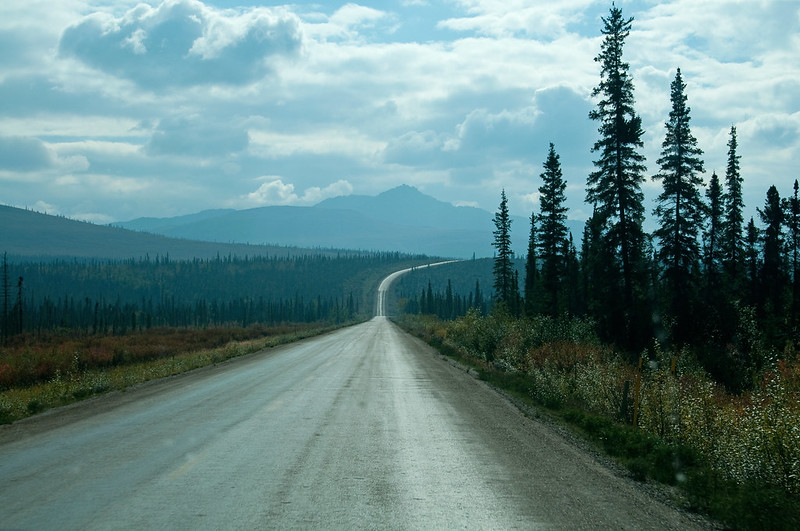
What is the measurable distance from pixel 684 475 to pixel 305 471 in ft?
18.2

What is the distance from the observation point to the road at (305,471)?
252 inches

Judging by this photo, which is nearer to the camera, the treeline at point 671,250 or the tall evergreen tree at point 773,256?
the treeline at point 671,250

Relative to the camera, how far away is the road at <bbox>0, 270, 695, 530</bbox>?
21.0 feet

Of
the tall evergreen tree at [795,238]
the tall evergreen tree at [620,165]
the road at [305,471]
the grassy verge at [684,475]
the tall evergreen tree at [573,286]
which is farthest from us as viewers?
the tall evergreen tree at [573,286]

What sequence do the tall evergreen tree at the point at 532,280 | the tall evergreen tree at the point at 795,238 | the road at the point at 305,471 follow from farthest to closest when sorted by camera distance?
the tall evergreen tree at the point at 532,280
the tall evergreen tree at the point at 795,238
the road at the point at 305,471

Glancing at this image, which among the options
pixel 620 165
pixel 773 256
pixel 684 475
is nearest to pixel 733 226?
pixel 773 256

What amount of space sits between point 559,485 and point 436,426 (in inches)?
177

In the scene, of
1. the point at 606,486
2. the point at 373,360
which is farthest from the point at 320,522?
the point at 373,360

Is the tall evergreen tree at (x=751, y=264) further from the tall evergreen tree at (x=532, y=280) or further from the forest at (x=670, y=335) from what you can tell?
the tall evergreen tree at (x=532, y=280)

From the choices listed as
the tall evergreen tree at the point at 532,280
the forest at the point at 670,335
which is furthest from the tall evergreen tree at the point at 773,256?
the tall evergreen tree at the point at 532,280

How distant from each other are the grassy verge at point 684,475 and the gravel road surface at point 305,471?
53 cm

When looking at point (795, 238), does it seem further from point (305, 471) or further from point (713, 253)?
point (305, 471)

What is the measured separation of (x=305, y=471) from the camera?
827cm

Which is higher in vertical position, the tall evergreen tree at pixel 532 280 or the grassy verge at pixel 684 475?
the tall evergreen tree at pixel 532 280
